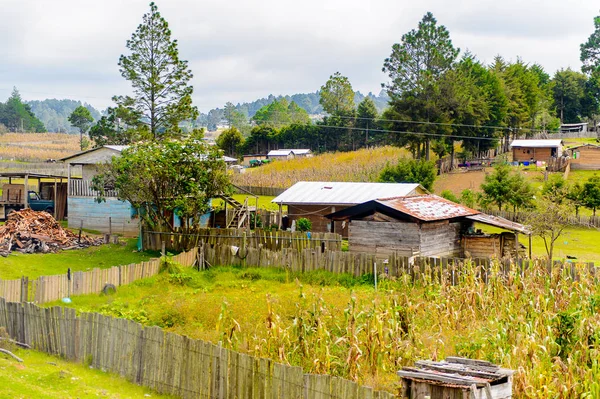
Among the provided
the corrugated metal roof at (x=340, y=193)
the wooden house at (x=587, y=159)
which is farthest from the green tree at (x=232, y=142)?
the corrugated metal roof at (x=340, y=193)

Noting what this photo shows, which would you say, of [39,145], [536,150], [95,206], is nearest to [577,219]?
[536,150]

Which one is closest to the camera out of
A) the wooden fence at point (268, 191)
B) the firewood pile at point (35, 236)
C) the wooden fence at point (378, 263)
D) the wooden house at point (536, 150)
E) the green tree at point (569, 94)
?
the wooden fence at point (378, 263)

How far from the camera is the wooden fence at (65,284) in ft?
65.3

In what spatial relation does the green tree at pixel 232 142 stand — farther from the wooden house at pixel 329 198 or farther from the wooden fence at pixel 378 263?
the wooden fence at pixel 378 263

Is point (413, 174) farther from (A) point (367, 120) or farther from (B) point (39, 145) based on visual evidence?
(B) point (39, 145)

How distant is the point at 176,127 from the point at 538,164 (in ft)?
117

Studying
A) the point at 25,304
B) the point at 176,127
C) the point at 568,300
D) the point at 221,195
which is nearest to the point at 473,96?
the point at 176,127

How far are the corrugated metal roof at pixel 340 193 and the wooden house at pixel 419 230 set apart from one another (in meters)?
6.68

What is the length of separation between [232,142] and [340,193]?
63070 millimetres

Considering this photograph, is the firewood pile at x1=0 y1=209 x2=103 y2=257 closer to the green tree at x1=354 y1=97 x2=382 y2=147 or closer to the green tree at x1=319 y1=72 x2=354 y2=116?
the green tree at x1=354 y1=97 x2=382 y2=147

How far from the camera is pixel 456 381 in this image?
10.6m

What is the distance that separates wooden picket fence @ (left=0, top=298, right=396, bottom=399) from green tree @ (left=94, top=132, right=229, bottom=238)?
13.9 metres

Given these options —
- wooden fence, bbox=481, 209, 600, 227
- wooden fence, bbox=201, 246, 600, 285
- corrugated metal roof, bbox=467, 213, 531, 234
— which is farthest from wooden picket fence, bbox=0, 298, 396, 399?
wooden fence, bbox=481, 209, 600, 227

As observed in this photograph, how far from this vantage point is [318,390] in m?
11.8
